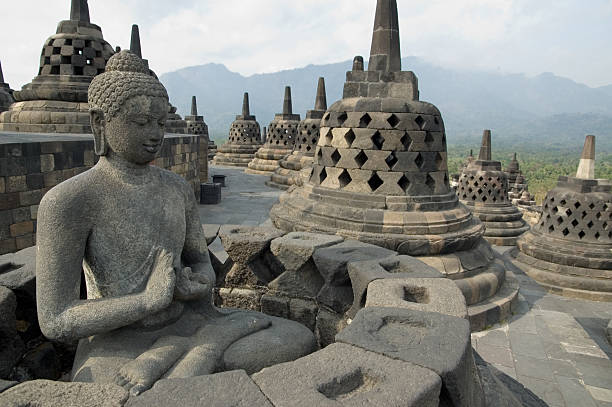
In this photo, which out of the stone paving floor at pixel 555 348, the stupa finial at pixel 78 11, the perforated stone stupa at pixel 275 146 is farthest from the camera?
the perforated stone stupa at pixel 275 146

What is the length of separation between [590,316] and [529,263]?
1826mm

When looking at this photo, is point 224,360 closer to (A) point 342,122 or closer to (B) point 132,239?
(B) point 132,239

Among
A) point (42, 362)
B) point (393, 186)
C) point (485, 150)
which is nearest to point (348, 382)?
point (42, 362)

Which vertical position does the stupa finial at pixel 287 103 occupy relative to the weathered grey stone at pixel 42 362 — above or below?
above

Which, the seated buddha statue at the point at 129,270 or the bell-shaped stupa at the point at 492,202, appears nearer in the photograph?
the seated buddha statue at the point at 129,270

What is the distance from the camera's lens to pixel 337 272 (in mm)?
2686

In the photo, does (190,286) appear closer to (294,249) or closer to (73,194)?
(73,194)

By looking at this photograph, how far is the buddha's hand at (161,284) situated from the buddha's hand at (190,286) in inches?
3.4

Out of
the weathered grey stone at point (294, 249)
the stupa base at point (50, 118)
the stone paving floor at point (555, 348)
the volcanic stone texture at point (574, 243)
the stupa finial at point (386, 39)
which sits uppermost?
the stupa finial at point (386, 39)

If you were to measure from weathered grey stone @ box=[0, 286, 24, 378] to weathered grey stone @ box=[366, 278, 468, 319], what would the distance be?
69.3 inches

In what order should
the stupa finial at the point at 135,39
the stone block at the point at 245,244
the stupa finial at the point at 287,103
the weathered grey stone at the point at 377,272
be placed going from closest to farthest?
the weathered grey stone at the point at 377,272
the stone block at the point at 245,244
the stupa finial at the point at 135,39
the stupa finial at the point at 287,103

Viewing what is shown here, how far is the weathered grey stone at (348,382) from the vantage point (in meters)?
1.36

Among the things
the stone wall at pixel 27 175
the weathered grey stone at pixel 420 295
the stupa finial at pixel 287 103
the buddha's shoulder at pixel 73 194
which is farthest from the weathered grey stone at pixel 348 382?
the stupa finial at pixel 287 103

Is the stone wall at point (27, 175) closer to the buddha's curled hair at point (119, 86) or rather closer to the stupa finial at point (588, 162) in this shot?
the buddha's curled hair at point (119, 86)
